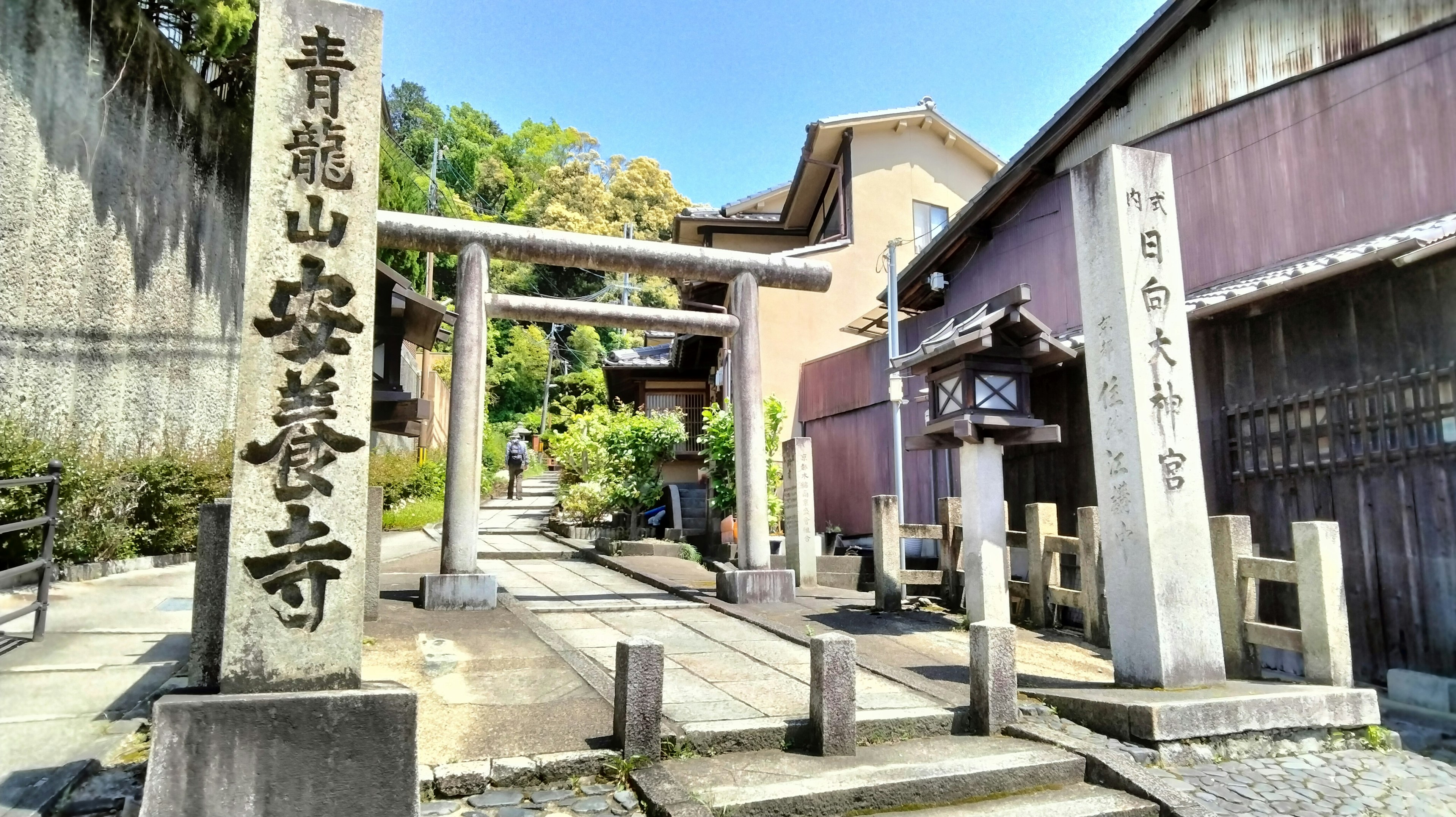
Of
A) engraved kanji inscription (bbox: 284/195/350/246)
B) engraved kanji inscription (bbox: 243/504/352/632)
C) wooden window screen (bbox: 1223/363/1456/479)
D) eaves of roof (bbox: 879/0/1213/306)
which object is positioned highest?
eaves of roof (bbox: 879/0/1213/306)

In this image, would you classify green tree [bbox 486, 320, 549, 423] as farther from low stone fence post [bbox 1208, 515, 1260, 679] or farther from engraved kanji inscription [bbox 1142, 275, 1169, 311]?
low stone fence post [bbox 1208, 515, 1260, 679]

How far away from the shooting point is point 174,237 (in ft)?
43.8

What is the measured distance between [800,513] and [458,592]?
17.0 feet

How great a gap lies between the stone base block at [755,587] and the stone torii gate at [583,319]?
0.01m

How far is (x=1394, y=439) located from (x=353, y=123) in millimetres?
8693

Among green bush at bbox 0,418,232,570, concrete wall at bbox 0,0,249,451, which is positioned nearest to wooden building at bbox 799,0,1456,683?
green bush at bbox 0,418,232,570

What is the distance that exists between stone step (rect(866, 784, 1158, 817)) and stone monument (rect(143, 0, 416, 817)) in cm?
280

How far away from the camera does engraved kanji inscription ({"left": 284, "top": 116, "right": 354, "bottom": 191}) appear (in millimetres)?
4340

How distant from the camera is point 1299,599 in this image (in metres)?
6.50

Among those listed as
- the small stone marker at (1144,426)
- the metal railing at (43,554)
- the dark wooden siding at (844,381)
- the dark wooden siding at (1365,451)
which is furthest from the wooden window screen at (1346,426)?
the metal railing at (43,554)

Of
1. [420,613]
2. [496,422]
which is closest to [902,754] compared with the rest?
[420,613]

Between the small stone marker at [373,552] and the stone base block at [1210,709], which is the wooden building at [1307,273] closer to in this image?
the stone base block at [1210,709]

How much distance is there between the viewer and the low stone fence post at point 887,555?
32.4ft

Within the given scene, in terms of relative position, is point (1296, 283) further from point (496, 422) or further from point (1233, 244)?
point (496, 422)
